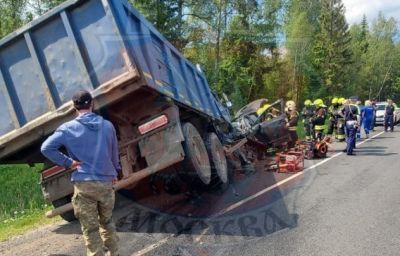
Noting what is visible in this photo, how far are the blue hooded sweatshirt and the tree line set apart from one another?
23.9 meters

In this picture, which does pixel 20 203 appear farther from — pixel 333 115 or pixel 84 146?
pixel 333 115

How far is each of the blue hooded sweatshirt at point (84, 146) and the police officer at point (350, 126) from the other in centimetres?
943

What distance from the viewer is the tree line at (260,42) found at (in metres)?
31.7

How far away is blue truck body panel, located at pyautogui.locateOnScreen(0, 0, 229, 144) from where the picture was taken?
5523mm

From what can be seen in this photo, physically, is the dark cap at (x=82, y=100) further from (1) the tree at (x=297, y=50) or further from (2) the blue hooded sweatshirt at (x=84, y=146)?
(1) the tree at (x=297, y=50)

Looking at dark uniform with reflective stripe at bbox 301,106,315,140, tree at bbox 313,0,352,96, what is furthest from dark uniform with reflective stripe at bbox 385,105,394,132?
tree at bbox 313,0,352,96

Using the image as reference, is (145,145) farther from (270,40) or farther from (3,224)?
(270,40)

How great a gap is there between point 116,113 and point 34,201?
4309 millimetres

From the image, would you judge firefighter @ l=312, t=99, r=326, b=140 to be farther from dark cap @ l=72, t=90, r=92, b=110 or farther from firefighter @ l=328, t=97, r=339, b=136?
dark cap @ l=72, t=90, r=92, b=110

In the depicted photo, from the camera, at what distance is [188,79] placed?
820cm

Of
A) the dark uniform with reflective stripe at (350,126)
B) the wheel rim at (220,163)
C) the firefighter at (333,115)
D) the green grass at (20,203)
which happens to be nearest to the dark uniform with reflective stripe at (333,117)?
the firefighter at (333,115)

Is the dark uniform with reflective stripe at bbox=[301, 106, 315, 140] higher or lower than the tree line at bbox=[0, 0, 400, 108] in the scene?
lower

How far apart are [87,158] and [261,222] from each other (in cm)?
245

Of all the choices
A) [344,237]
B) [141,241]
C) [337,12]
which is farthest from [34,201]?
[337,12]
